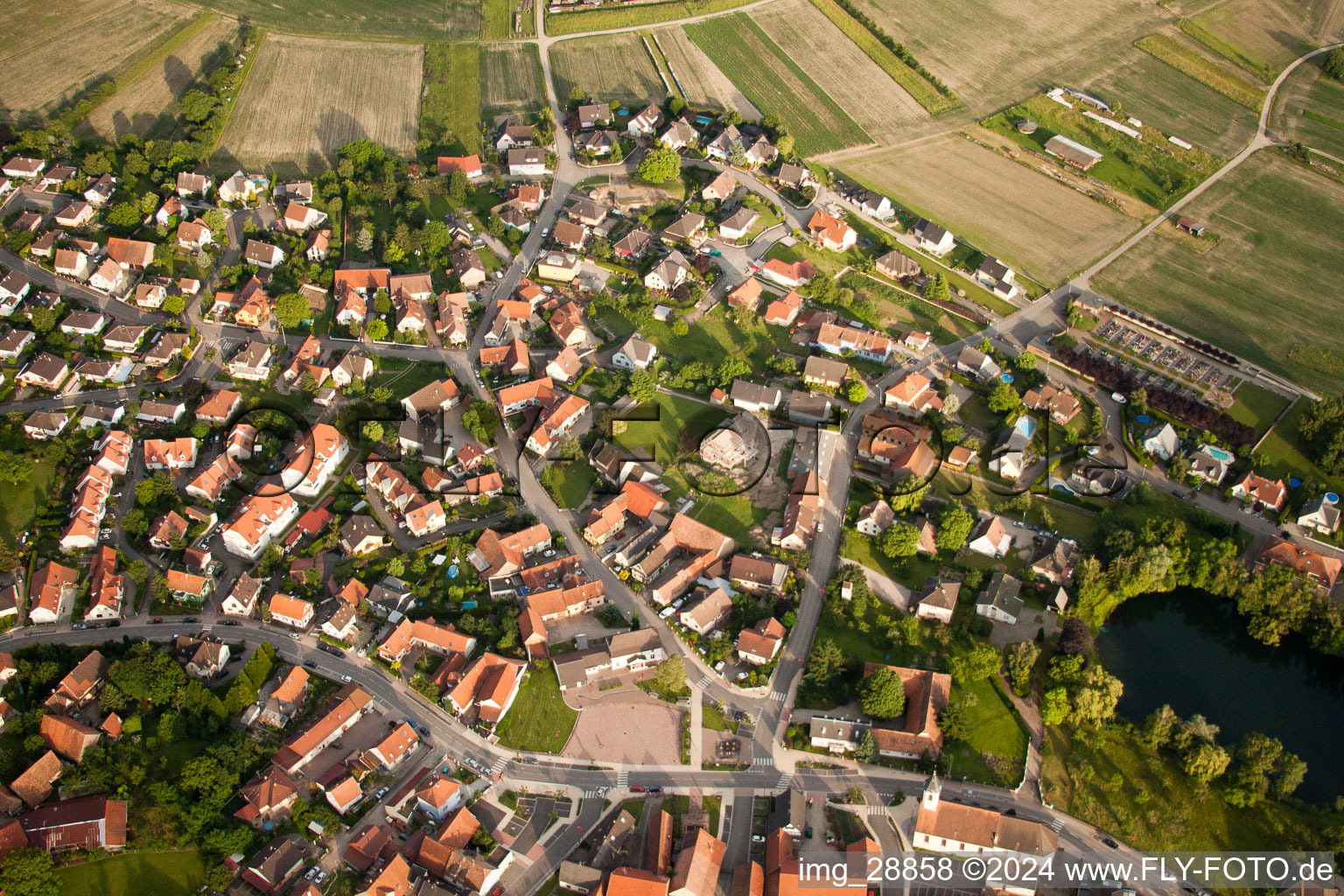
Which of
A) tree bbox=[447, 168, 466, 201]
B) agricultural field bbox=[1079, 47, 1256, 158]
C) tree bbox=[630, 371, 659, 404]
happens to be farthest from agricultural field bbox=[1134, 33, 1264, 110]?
tree bbox=[447, 168, 466, 201]

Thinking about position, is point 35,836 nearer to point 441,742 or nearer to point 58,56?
point 441,742

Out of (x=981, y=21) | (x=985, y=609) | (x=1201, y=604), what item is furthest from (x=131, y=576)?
(x=981, y=21)

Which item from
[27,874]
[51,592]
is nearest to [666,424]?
[51,592]

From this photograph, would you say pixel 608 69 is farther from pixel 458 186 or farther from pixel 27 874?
pixel 27 874

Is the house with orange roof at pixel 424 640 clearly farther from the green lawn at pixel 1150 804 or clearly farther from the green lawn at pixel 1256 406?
Result: the green lawn at pixel 1256 406

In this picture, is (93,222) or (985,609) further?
(93,222)

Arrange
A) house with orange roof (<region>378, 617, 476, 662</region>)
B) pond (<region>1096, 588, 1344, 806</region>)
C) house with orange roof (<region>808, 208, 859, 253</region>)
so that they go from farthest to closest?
house with orange roof (<region>808, 208, 859, 253</region>)
house with orange roof (<region>378, 617, 476, 662</region>)
pond (<region>1096, 588, 1344, 806</region>)

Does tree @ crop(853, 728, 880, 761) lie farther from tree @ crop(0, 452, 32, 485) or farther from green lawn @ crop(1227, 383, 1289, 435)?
tree @ crop(0, 452, 32, 485)
